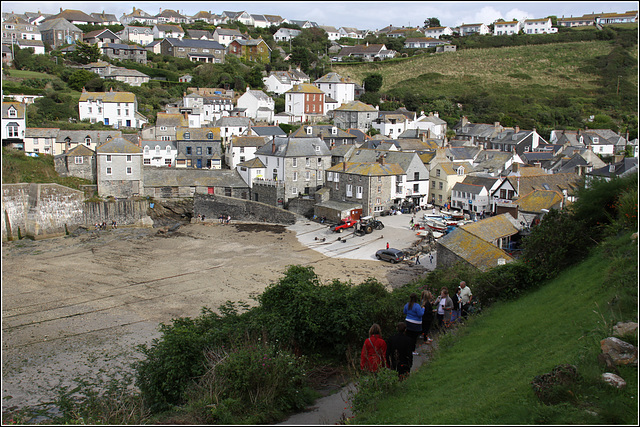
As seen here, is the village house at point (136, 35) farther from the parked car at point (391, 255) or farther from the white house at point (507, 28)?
the parked car at point (391, 255)

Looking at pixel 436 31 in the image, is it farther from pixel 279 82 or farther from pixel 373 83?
pixel 279 82

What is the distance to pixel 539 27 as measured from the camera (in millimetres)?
114812

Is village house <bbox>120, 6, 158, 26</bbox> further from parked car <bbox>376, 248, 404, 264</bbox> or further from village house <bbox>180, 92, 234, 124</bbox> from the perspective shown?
parked car <bbox>376, 248, 404, 264</bbox>

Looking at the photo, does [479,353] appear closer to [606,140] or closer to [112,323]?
[112,323]

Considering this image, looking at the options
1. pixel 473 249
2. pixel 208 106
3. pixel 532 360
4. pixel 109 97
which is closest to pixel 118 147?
pixel 109 97

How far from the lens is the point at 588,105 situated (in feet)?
252

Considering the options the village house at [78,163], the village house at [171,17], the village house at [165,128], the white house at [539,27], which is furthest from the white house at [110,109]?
the white house at [539,27]

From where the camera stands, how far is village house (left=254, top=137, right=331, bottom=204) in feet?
135

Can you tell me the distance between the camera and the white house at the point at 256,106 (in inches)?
2459

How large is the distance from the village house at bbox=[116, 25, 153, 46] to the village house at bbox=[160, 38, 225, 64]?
677cm

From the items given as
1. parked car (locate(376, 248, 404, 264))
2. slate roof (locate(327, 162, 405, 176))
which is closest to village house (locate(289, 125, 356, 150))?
slate roof (locate(327, 162, 405, 176))

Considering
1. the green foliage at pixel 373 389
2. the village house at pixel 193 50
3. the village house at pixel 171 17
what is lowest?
the green foliage at pixel 373 389

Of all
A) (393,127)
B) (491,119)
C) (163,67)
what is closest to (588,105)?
(491,119)

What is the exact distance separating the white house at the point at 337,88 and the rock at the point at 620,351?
65531 millimetres
